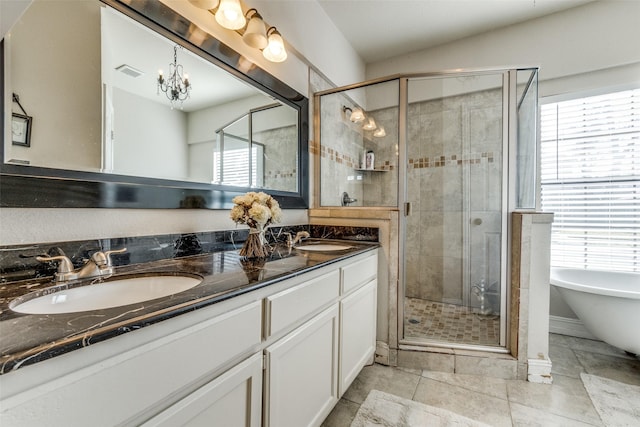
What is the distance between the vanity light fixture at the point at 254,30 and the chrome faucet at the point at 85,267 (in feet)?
4.10

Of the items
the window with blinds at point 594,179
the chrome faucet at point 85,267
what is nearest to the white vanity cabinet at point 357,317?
the chrome faucet at point 85,267

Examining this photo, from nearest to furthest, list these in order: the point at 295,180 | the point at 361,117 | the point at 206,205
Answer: the point at 206,205, the point at 295,180, the point at 361,117

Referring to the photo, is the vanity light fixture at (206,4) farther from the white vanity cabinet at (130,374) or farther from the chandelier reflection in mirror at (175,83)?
the white vanity cabinet at (130,374)

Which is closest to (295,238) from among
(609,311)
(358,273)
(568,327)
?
(358,273)

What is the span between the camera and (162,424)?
603 millimetres

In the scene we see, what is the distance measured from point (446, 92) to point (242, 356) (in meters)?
2.55

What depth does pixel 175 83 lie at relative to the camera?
127 centimetres

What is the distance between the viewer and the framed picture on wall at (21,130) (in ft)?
2.71

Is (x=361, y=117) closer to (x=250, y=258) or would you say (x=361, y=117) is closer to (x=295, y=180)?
(x=295, y=180)

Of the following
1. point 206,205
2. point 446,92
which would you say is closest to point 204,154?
point 206,205

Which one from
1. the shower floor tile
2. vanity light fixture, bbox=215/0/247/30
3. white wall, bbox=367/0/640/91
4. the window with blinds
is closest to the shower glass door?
the shower floor tile

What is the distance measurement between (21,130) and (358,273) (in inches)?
57.1

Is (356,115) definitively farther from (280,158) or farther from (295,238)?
(295,238)

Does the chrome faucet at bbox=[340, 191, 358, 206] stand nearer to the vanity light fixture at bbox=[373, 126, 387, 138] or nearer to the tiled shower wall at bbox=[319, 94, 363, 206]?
the tiled shower wall at bbox=[319, 94, 363, 206]
